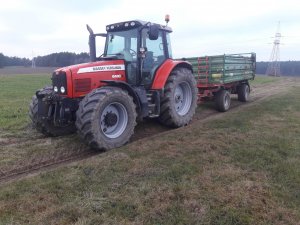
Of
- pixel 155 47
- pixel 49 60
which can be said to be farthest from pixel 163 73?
pixel 49 60

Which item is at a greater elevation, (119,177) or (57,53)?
(57,53)

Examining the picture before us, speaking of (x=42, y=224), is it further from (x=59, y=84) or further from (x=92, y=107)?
(x=59, y=84)

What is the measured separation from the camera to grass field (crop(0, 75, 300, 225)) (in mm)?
3658

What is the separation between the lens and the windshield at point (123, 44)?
7211 mm

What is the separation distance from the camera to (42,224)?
3496mm

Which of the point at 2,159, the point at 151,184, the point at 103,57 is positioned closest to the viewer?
the point at 151,184

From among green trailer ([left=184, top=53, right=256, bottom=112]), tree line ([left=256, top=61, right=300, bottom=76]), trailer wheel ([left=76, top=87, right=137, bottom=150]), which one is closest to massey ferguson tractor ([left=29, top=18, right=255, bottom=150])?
trailer wheel ([left=76, top=87, right=137, bottom=150])

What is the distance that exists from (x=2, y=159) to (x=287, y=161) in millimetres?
4587

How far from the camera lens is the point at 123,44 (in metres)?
7.32

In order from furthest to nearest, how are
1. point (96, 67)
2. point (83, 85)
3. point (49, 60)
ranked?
1. point (49, 60)
2. point (96, 67)
3. point (83, 85)

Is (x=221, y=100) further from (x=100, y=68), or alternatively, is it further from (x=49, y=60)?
(x=49, y=60)

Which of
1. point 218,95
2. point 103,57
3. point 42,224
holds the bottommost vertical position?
point 42,224

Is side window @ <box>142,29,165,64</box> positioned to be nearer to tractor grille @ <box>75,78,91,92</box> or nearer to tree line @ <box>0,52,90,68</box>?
tractor grille @ <box>75,78,91,92</box>

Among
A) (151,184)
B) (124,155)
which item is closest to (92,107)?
(124,155)
